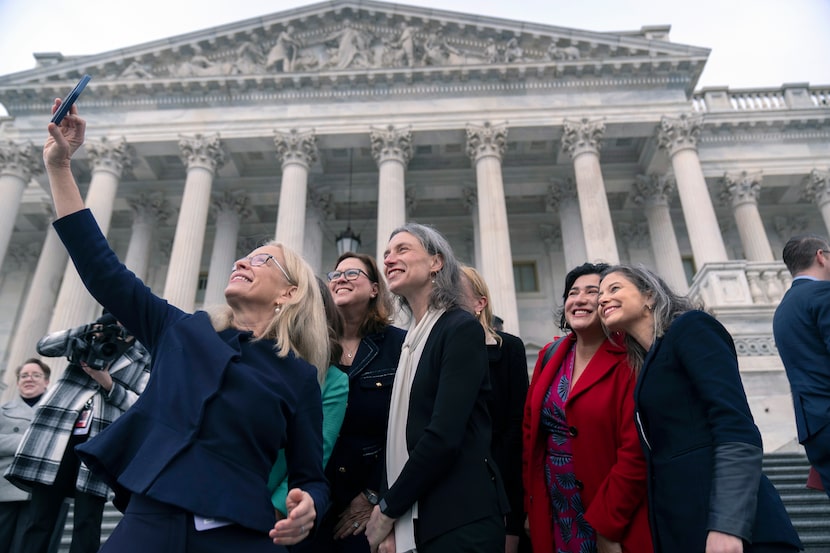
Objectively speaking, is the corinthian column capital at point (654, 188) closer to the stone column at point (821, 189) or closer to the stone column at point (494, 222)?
the stone column at point (821, 189)

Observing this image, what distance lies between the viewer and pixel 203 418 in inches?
89.4

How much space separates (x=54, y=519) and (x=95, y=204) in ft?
55.8

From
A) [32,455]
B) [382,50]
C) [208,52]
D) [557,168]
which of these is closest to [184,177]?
[208,52]

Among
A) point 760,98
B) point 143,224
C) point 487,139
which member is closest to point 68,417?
point 487,139

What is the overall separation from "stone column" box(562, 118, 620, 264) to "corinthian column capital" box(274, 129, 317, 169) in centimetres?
964

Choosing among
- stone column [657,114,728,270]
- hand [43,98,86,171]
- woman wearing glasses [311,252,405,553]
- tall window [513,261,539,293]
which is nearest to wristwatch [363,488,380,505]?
woman wearing glasses [311,252,405,553]

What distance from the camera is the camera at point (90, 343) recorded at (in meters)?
4.53

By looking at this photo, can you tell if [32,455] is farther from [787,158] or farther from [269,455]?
[787,158]

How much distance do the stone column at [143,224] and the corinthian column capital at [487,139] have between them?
13851mm

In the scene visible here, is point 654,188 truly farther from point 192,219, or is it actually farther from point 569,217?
point 192,219

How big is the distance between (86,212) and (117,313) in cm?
50

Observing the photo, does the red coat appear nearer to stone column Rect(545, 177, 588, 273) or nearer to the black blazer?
the black blazer

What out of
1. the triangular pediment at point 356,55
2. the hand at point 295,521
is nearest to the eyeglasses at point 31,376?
the hand at point 295,521

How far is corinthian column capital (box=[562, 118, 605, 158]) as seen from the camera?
19641 millimetres
